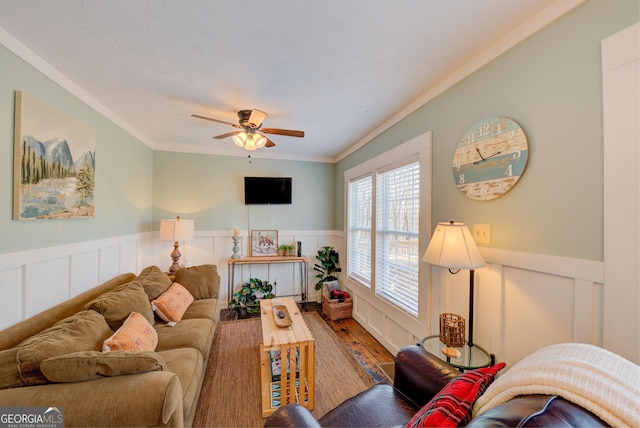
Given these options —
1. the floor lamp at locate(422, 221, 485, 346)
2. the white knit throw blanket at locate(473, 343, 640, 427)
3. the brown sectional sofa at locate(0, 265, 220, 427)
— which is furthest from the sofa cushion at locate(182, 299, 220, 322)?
the white knit throw blanket at locate(473, 343, 640, 427)

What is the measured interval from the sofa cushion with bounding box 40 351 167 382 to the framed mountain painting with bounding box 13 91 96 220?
3.38 ft

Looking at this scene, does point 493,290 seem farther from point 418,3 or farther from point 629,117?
point 418,3

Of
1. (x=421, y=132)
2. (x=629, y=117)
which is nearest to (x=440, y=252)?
(x=629, y=117)

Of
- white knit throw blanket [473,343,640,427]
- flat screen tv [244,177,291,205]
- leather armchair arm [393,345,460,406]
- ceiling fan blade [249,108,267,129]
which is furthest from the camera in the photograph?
flat screen tv [244,177,291,205]

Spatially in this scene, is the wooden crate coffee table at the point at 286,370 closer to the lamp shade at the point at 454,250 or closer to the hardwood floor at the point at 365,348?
the hardwood floor at the point at 365,348

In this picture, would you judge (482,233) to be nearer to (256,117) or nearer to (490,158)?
(490,158)

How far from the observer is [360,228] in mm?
3514

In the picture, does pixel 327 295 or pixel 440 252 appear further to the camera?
pixel 327 295

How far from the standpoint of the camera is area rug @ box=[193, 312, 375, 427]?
5.87 feet

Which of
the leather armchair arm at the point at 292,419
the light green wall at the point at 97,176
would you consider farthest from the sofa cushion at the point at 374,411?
the light green wall at the point at 97,176

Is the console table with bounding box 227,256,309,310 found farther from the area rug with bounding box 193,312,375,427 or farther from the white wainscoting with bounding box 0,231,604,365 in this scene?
the white wainscoting with bounding box 0,231,604,365

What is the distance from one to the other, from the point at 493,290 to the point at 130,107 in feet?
11.3

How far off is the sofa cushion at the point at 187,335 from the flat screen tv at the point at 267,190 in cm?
211

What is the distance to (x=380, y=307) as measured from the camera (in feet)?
9.28
